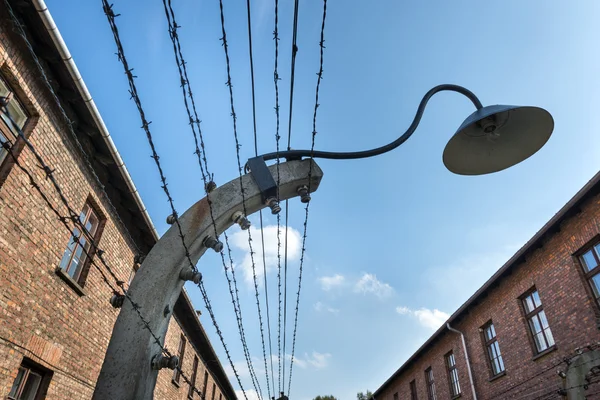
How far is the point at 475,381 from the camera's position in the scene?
15008mm

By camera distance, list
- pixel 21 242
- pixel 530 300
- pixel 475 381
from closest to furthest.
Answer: pixel 21 242
pixel 530 300
pixel 475 381

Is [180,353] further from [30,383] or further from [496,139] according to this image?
[496,139]

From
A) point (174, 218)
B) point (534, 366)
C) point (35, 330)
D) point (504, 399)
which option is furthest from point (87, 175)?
point (504, 399)

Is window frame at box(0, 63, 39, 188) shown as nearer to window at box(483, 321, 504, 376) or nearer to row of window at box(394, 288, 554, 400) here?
row of window at box(394, 288, 554, 400)

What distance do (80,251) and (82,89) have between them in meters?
3.13

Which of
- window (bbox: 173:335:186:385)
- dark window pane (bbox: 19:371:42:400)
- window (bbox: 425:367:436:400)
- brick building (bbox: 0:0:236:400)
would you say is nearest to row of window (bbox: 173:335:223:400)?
window (bbox: 173:335:186:385)

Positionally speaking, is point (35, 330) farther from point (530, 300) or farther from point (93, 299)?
point (530, 300)

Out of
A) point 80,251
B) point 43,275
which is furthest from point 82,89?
point 80,251

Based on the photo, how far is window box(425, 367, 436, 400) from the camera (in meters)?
19.1

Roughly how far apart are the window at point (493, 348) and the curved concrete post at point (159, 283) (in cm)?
1171

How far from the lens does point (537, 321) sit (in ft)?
39.9

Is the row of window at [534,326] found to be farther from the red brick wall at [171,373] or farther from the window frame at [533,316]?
the red brick wall at [171,373]

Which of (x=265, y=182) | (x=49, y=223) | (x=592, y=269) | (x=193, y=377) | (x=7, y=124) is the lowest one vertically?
(x=265, y=182)

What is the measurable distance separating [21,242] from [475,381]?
47.9 ft
